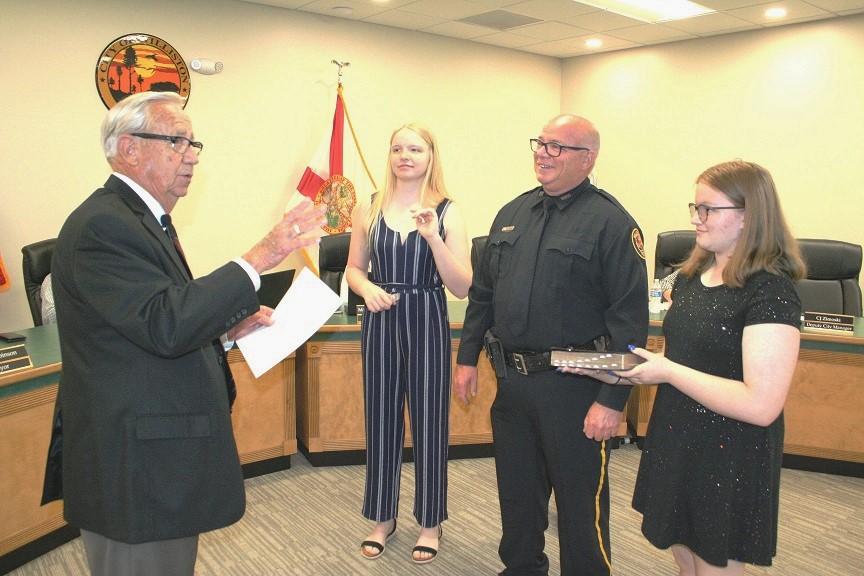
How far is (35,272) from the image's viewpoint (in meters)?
3.83

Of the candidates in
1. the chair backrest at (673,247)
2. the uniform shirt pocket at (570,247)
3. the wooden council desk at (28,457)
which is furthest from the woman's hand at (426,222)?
the chair backrest at (673,247)

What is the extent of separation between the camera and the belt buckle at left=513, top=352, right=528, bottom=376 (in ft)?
7.93

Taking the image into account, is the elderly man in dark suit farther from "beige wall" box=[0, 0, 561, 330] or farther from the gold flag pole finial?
the gold flag pole finial

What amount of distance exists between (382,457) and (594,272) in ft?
4.07

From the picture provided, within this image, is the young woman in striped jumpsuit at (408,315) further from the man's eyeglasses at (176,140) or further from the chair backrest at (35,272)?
the chair backrest at (35,272)

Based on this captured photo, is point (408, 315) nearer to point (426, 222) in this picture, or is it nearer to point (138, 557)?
point (426, 222)

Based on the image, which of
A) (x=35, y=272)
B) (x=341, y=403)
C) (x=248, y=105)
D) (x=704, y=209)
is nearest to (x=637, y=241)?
(x=704, y=209)

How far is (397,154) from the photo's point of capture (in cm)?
290

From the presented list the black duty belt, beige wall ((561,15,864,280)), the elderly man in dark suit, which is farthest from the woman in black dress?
beige wall ((561,15,864,280))

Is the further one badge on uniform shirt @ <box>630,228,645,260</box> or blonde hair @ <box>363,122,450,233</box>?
blonde hair @ <box>363,122,450,233</box>

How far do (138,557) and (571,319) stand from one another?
1.37m

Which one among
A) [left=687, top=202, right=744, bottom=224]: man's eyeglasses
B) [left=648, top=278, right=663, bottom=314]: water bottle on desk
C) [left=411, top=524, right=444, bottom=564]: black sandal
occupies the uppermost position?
[left=687, top=202, right=744, bottom=224]: man's eyeglasses

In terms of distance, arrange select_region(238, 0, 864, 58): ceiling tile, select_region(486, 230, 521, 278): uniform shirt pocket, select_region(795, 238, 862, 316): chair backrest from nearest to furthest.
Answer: select_region(486, 230, 521, 278): uniform shirt pocket < select_region(795, 238, 862, 316): chair backrest < select_region(238, 0, 864, 58): ceiling tile

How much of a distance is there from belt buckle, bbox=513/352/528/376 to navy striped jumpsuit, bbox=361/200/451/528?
0.58m
